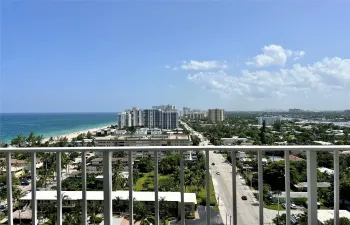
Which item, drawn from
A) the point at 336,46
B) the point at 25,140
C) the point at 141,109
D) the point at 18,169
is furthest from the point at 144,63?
the point at 18,169

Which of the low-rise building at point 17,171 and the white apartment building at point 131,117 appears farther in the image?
the white apartment building at point 131,117

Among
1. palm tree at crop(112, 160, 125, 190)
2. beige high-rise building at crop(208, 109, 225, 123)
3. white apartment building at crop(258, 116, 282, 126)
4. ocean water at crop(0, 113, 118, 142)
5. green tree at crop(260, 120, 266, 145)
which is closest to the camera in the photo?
palm tree at crop(112, 160, 125, 190)

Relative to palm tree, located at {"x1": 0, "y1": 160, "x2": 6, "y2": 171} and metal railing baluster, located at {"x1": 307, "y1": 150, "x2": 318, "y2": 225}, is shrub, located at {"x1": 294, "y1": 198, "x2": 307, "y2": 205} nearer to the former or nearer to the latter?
metal railing baluster, located at {"x1": 307, "y1": 150, "x2": 318, "y2": 225}

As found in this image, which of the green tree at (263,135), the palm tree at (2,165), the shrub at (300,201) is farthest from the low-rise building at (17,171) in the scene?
the green tree at (263,135)

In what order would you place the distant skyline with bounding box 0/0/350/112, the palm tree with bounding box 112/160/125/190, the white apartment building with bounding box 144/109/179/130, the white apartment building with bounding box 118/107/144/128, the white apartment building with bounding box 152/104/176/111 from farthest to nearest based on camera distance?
1. the white apartment building with bounding box 152/104/176/111
2. the white apartment building with bounding box 144/109/179/130
3. the white apartment building with bounding box 118/107/144/128
4. the distant skyline with bounding box 0/0/350/112
5. the palm tree with bounding box 112/160/125/190

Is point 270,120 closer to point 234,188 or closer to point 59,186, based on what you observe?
point 234,188

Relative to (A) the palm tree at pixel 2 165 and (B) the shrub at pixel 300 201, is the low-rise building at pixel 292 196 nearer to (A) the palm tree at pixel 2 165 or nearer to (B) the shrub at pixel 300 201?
(B) the shrub at pixel 300 201

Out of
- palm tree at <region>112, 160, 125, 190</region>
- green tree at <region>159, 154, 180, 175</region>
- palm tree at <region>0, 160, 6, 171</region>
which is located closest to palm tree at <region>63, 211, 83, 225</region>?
palm tree at <region>112, 160, 125, 190</region>
